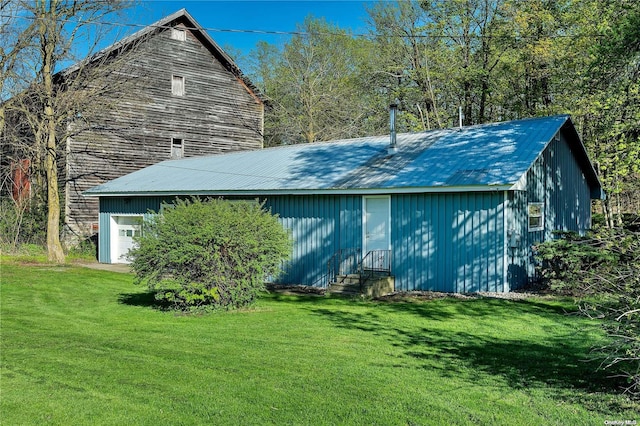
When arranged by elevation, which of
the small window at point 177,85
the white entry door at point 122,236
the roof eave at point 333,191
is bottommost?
the white entry door at point 122,236

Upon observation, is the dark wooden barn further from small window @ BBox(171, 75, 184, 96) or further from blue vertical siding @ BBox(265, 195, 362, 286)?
blue vertical siding @ BBox(265, 195, 362, 286)

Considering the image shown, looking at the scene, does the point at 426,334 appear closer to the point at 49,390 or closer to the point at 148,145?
the point at 49,390

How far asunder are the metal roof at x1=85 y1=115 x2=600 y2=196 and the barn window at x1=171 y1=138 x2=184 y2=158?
200 inches

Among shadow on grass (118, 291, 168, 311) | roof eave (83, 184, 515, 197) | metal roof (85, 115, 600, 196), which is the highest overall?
metal roof (85, 115, 600, 196)

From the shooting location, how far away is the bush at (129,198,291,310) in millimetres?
10797

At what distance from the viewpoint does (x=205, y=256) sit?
35.2 feet

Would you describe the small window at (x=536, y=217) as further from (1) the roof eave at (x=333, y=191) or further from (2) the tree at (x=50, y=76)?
(2) the tree at (x=50, y=76)

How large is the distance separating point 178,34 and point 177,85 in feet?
7.93

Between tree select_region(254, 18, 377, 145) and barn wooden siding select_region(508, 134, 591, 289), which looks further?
tree select_region(254, 18, 377, 145)

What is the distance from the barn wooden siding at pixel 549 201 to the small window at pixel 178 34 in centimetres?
1859

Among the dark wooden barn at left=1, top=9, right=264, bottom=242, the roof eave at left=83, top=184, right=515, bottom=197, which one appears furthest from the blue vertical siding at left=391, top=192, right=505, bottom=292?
the dark wooden barn at left=1, top=9, right=264, bottom=242

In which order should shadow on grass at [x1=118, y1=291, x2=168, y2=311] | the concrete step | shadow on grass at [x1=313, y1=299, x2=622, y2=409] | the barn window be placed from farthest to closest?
the barn window, the concrete step, shadow on grass at [x1=118, y1=291, x2=168, y2=311], shadow on grass at [x1=313, y1=299, x2=622, y2=409]

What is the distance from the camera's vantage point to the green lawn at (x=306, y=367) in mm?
5090

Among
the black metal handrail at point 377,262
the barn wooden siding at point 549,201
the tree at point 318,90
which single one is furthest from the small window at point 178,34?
the barn wooden siding at point 549,201
